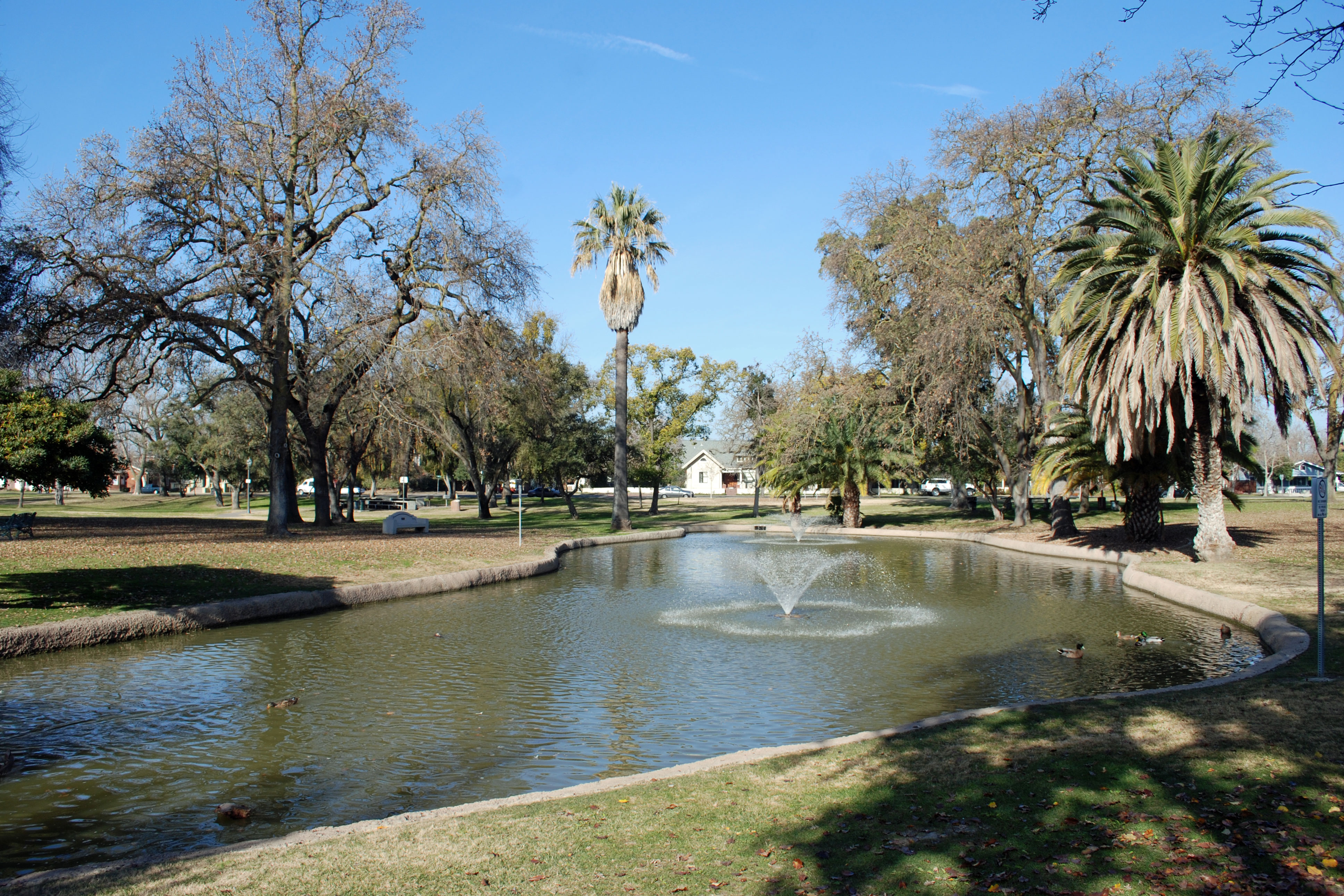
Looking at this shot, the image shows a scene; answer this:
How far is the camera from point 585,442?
52.8 meters


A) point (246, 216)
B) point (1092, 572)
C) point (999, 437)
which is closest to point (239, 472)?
point (246, 216)

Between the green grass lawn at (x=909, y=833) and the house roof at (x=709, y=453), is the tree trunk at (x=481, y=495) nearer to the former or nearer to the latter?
the green grass lawn at (x=909, y=833)

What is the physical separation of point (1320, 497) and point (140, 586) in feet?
61.6

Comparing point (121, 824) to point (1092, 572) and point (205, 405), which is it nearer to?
point (1092, 572)

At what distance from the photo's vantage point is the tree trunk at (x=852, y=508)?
45688 millimetres

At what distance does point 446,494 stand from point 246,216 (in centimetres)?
6221

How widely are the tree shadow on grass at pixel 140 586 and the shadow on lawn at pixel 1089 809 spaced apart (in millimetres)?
13317

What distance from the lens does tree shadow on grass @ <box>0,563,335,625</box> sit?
49.9ft

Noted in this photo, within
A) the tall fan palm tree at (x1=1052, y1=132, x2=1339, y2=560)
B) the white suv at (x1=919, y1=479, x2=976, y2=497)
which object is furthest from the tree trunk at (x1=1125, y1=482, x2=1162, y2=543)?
the white suv at (x1=919, y1=479, x2=976, y2=497)

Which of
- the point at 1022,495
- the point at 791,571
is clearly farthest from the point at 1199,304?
the point at 1022,495

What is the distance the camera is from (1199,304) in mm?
18922

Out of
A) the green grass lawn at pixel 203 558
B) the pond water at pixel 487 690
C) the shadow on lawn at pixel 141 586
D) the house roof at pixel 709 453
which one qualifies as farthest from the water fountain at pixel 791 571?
the house roof at pixel 709 453

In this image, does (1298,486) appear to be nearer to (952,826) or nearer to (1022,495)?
(1022,495)

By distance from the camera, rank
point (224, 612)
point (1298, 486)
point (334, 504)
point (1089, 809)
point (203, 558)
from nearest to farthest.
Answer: point (1089, 809) → point (224, 612) → point (203, 558) → point (334, 504) → point (1298, 486)
